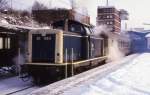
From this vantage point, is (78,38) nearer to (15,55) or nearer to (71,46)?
(71,46)

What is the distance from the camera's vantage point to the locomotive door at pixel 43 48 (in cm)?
1541

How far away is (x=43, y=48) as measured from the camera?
51.3ft

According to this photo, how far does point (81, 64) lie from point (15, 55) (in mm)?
5563

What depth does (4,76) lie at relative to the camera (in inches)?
704

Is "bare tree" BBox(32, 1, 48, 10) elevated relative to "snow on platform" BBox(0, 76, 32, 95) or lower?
elevated

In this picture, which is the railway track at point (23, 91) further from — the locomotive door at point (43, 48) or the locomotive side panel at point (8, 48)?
the locomotive side panel at point (8, 48)

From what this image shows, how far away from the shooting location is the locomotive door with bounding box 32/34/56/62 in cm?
1541

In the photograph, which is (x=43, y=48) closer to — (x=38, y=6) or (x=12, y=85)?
(x=12, y=85)

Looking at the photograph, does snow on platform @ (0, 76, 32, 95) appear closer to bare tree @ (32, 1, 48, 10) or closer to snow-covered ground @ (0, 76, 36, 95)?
snow-covered ground @ (0, 76, 36, 95)

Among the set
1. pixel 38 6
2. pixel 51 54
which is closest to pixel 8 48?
pixel 51 54

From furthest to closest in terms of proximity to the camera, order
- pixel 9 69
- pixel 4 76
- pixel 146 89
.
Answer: pixel 9 69 < pixel 4 76 < pixel 146 89

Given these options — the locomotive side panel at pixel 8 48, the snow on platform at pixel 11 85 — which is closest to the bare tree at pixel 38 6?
the locomotive side panel at pixel 8 48

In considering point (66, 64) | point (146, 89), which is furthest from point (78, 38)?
point (146, 89)

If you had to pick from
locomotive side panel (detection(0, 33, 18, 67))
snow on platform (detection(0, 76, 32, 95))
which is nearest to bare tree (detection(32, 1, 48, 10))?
locomotive side panel (detection(0, 33, 18, 67))
